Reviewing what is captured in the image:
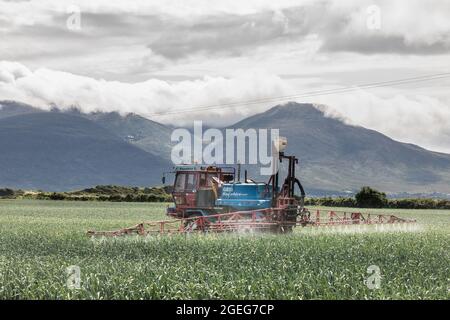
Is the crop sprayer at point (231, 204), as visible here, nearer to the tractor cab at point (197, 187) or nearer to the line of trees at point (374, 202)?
the tractor cab at point (197, 187)

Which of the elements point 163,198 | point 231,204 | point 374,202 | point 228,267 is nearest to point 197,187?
point 231,204

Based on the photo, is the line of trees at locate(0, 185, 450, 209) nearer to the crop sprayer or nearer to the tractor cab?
the tractor cab

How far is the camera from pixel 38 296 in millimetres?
18422

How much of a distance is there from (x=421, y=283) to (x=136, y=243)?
46.8 feet

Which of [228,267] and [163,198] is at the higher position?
[163,198]

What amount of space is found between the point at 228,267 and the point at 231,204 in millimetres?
17272

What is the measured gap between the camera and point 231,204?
39.7 meters

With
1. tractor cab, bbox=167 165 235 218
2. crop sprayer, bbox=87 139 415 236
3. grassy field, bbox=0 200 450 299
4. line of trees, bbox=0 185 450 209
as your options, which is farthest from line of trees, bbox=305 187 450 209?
grassy field, bbox=0 200 450 299

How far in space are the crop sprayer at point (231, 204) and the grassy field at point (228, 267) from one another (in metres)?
2.18

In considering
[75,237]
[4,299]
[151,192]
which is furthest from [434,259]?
[151,192]

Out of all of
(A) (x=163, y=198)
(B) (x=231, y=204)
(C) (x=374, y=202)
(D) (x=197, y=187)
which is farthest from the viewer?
(A) (x=163, y=198)

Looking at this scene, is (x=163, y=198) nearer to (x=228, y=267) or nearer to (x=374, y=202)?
(x=374, y=202)
